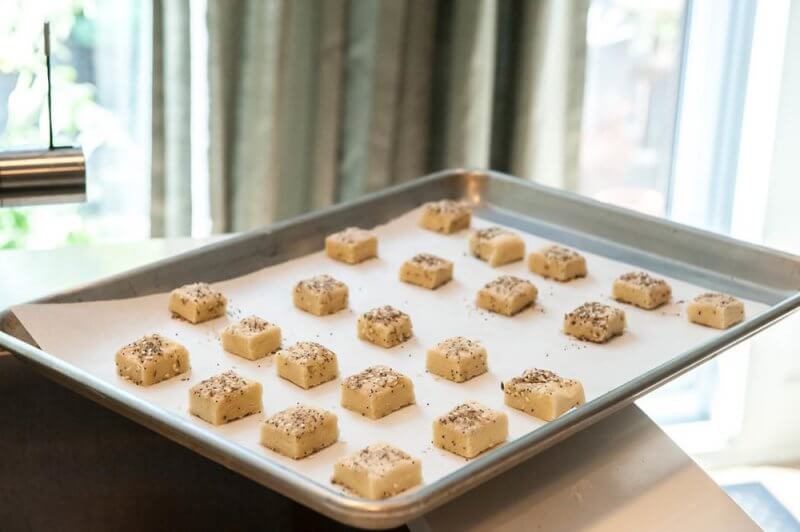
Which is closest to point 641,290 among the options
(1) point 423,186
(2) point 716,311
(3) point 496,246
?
(2) point 716,311

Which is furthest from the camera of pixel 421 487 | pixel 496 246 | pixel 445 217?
pixel 445 217

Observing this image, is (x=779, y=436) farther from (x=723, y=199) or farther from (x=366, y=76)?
(x=366, y=76)

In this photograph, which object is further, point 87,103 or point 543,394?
point 87,103

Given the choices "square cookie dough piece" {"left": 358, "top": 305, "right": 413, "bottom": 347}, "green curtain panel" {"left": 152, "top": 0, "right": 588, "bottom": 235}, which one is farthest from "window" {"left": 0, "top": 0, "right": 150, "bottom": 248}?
"square cookie dough piece" {"left": 358, "top": 305, "right": 413, "bottom": 347}

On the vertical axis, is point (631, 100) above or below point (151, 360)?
above

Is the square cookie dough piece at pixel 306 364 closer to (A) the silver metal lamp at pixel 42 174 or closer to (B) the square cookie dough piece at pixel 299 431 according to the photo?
(B) the square cookie dough piece at pixel 299 431

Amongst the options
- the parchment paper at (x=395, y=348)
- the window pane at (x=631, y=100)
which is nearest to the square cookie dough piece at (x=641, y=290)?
the parchment paper at (x=395, y=348)

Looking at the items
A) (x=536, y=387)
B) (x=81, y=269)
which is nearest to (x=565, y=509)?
(x=536, y=387)

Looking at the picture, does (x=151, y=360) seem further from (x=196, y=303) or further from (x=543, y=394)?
(x=543, y=394)

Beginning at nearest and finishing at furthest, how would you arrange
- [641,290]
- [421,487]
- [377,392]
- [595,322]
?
1. [421,487]
2. [377,392]
3. [595,322]
4. [641,290]
